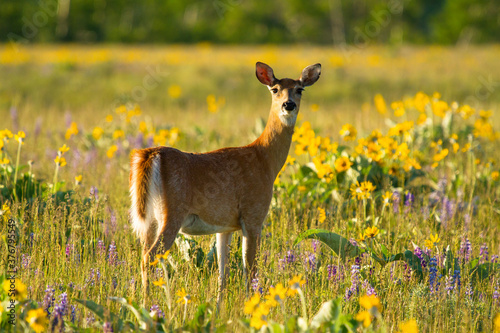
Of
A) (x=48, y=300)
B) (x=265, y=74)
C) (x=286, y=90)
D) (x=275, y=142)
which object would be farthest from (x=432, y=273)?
(x=48, y=300)

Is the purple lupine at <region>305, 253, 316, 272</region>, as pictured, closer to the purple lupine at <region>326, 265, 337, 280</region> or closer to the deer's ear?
the purple lupine at <region>326, 265, 337, 280</region>

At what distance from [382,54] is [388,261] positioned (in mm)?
21523

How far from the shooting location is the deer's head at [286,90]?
16.2ft

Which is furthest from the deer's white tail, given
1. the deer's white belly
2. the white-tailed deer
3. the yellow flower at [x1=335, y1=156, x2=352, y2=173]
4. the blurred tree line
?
the blurred tree line

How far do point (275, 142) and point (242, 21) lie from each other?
40.3 m

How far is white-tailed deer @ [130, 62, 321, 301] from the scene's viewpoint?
4.02 m

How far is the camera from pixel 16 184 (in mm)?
5691

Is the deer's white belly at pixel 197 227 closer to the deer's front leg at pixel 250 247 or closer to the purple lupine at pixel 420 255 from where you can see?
the deer's front leg at pixel 250 247

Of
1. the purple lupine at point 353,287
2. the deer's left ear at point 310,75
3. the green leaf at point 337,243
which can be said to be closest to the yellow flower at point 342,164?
the deer's left ear at point 310,75

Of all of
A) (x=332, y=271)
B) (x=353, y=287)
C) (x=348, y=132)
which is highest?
(x=348, y=132)

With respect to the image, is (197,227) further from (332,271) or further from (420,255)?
(420,255)

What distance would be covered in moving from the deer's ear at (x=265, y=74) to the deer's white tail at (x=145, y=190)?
1462mm

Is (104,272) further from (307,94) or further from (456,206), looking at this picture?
(307,94)

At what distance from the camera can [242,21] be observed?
44.0 meters
